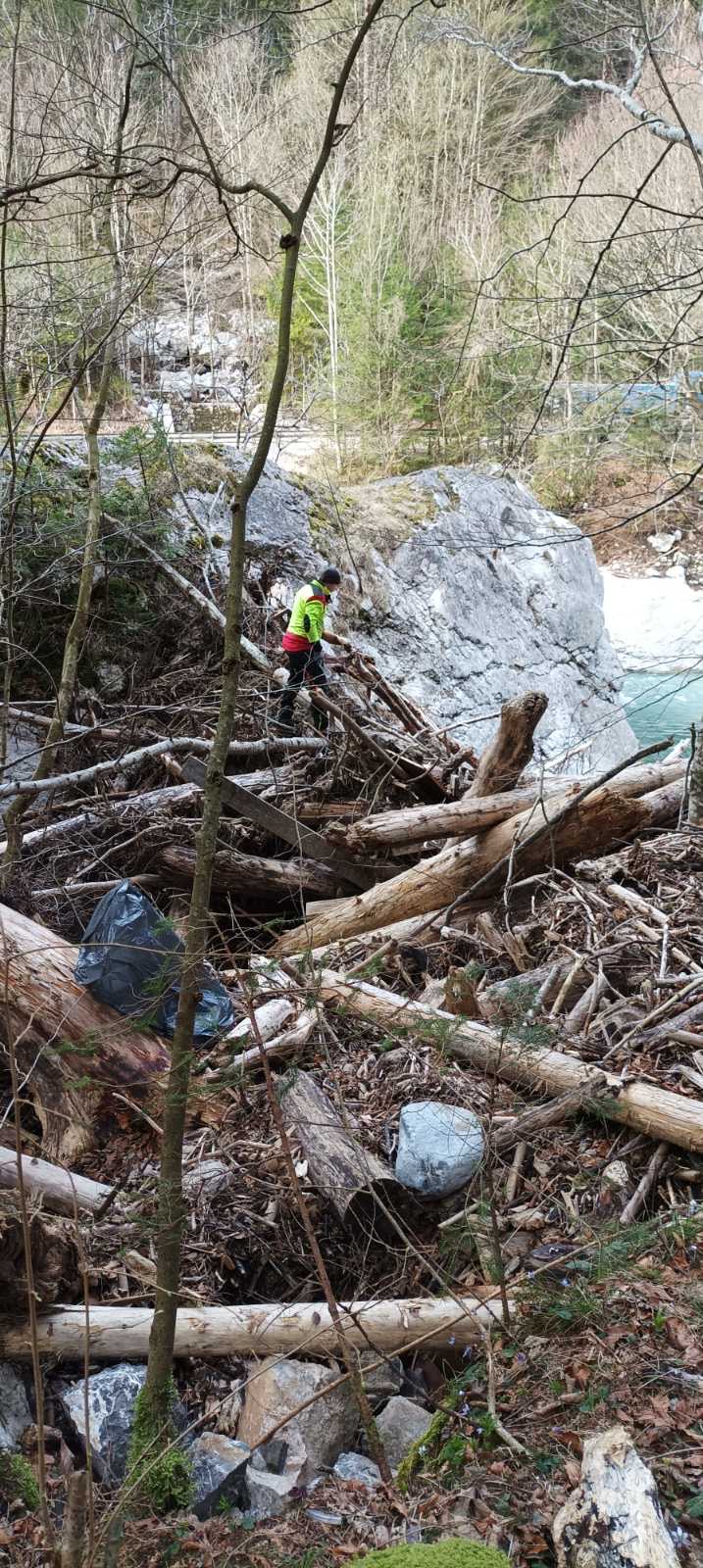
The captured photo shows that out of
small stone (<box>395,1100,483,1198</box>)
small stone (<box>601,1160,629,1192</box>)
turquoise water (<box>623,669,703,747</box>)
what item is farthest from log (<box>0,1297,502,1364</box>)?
turquoise water (<box>623,669,703,747</box>)

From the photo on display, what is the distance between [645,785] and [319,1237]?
307 cm

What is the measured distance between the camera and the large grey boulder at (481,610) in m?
10.3

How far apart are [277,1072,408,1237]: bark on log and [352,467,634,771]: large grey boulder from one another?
626cm

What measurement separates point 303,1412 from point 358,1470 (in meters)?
0.20

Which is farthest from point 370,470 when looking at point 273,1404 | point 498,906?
point 273,1404

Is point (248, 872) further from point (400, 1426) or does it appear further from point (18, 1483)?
point (18, 1483)

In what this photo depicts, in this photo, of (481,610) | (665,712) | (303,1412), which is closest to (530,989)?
(303,1412)

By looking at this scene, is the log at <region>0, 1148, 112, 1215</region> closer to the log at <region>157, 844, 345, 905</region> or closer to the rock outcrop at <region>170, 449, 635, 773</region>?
the log at <region>157, 844, 345, 905</region>

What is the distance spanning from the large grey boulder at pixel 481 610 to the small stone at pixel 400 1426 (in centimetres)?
699

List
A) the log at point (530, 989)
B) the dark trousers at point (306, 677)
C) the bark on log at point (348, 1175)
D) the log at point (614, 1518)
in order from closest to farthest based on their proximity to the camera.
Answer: the log at point (614, 1518), the bark on log at point (348, 1175), the log at point (530, 989), the dark trousers at point (306, 677)

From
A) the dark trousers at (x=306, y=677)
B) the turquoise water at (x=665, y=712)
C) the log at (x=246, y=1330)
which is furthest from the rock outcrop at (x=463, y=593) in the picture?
the log at (x=246, y=1330)

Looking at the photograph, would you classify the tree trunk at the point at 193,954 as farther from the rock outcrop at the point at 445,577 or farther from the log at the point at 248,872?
the rock outcrop at the point at 445,577

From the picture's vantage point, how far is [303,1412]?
275 centimetres

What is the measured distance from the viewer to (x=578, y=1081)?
12.3ft
